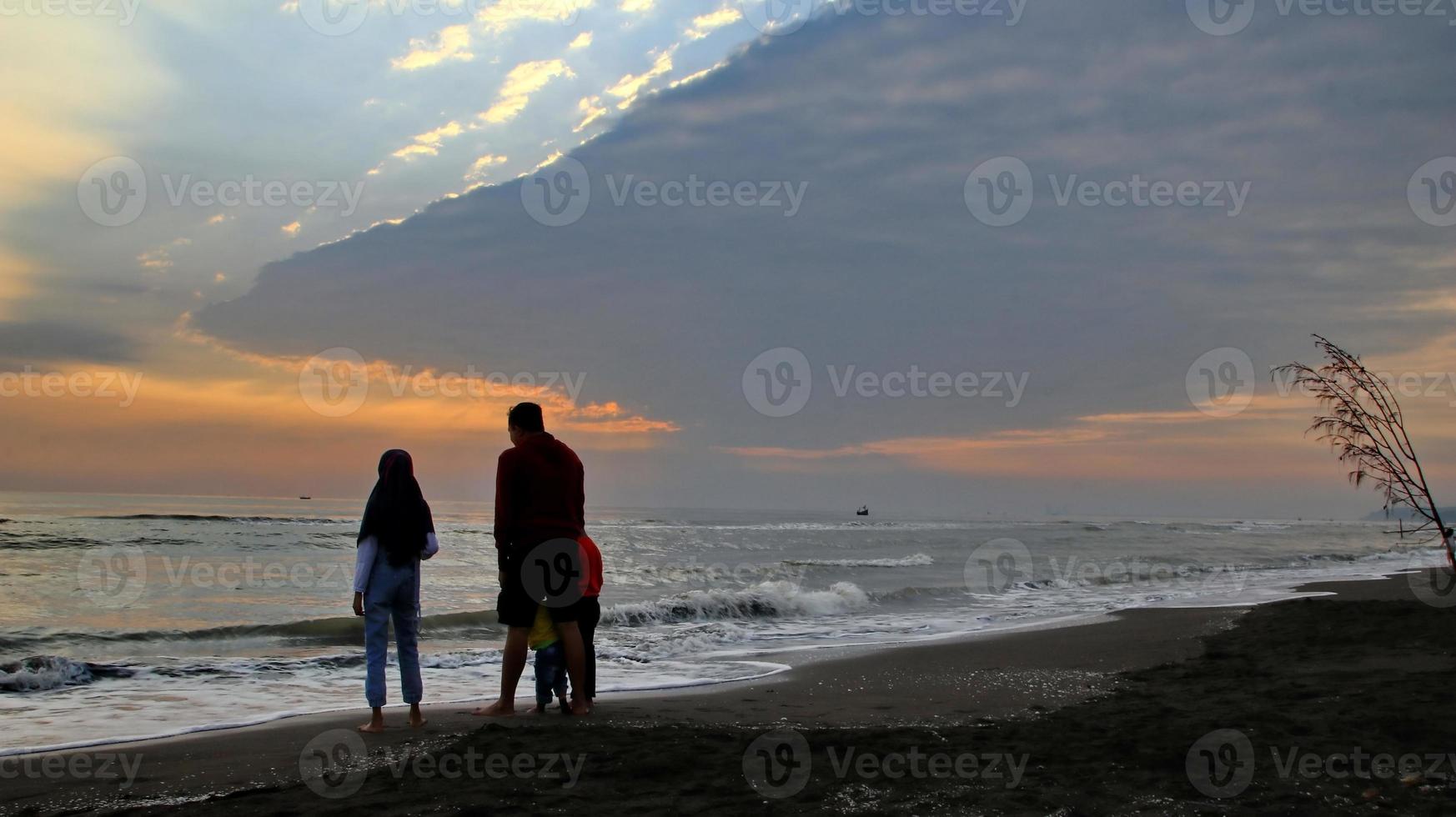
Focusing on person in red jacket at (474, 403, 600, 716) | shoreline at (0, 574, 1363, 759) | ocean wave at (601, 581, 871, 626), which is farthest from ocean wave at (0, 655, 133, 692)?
ocean wave at (601, 581, 871, 626)

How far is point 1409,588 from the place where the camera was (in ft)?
51.1

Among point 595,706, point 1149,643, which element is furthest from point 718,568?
point 595,706

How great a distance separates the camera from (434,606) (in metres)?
14.7

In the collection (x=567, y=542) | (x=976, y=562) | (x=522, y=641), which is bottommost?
(x=976, y=562)

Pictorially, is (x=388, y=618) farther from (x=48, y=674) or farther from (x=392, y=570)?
(x=48, y=674)

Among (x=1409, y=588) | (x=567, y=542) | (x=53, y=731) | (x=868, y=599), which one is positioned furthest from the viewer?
(x=868, y=599)

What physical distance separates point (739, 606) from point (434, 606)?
16.5ft

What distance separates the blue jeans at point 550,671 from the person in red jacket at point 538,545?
8 cm

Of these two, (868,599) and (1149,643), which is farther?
(868,599)

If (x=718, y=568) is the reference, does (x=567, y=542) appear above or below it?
above

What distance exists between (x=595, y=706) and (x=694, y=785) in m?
2.80

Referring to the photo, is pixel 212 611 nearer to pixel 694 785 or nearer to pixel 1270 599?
pixel 694 785

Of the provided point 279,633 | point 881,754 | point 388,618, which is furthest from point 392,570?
point 279,633

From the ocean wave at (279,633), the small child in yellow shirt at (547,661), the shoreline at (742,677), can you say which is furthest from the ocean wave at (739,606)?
the small child in yellow shirt at (547,661)
